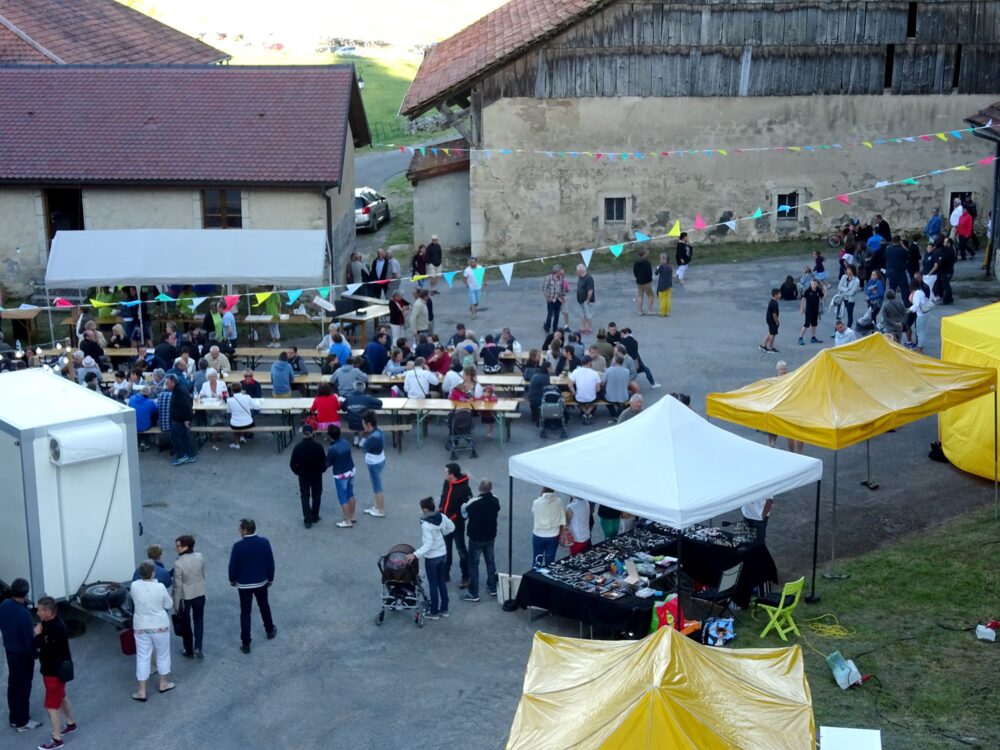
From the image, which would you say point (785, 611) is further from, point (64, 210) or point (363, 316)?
point (64, 210)

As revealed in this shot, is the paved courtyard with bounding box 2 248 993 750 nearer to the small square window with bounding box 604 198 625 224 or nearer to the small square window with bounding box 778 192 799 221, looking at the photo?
the small square window with bounding box 604 198 625 224

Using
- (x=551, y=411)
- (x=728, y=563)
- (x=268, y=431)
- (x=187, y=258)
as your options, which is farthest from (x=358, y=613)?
(x=187, y=258)

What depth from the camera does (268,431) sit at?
1978 centimetres

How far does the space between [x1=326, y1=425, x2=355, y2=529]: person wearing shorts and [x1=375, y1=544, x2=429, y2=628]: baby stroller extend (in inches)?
95.5

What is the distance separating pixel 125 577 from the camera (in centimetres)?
1409

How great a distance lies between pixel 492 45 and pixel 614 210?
5062 mm

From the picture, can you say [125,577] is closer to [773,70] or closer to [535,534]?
[535,534]

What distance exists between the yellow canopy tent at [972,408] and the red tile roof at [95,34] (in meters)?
25.3

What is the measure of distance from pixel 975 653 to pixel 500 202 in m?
Answer: 20.4

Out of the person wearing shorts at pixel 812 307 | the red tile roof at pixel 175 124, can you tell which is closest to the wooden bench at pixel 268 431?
the red tile roof at pixel 175 124

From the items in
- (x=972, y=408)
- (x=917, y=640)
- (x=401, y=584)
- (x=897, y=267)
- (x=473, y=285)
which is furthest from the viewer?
(x=473, y=285)

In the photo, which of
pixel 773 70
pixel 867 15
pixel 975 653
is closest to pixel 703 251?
A: pixel 773 70

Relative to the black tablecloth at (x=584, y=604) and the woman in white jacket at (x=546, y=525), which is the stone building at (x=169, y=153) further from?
the black tablecloth at (x=584, y=604)

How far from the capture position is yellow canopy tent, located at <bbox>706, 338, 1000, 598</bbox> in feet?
50.3
